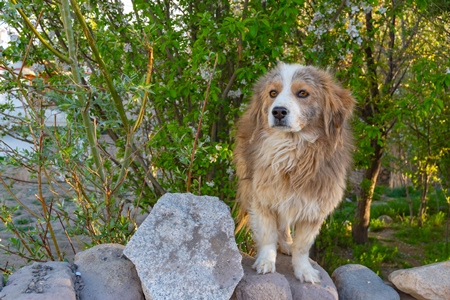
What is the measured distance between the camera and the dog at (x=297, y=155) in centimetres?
319

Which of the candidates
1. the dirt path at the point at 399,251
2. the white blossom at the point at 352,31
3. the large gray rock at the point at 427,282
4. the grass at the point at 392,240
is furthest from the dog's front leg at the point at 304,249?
the dirt path at the point at 399,251

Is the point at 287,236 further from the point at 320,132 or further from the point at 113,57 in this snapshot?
the point at 113,57

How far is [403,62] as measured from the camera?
21.5 ft

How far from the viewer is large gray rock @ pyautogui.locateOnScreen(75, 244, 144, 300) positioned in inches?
117

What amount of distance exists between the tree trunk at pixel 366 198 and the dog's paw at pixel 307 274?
3.49 metres

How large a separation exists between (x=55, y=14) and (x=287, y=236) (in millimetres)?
2821

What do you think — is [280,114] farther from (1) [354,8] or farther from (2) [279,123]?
(1) [354,8]

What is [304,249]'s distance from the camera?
345 centimetres

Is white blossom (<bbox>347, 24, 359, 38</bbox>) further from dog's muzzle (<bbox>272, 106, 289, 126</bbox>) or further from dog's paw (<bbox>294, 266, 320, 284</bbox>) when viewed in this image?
dog's paw (<bbox>294, 266, 320, 284</bbox>)

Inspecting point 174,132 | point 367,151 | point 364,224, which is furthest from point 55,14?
point 364,224

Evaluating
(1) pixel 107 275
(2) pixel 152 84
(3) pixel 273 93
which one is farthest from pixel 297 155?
(1) pixel 107 275

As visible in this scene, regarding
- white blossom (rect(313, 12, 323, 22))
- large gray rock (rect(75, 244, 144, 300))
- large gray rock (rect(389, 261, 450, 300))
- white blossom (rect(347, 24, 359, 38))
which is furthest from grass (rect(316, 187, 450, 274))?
large gray rock (rect(75, 244, 144, 300))

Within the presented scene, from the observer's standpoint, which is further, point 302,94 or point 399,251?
point 399,251

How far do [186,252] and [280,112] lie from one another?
973 mm
